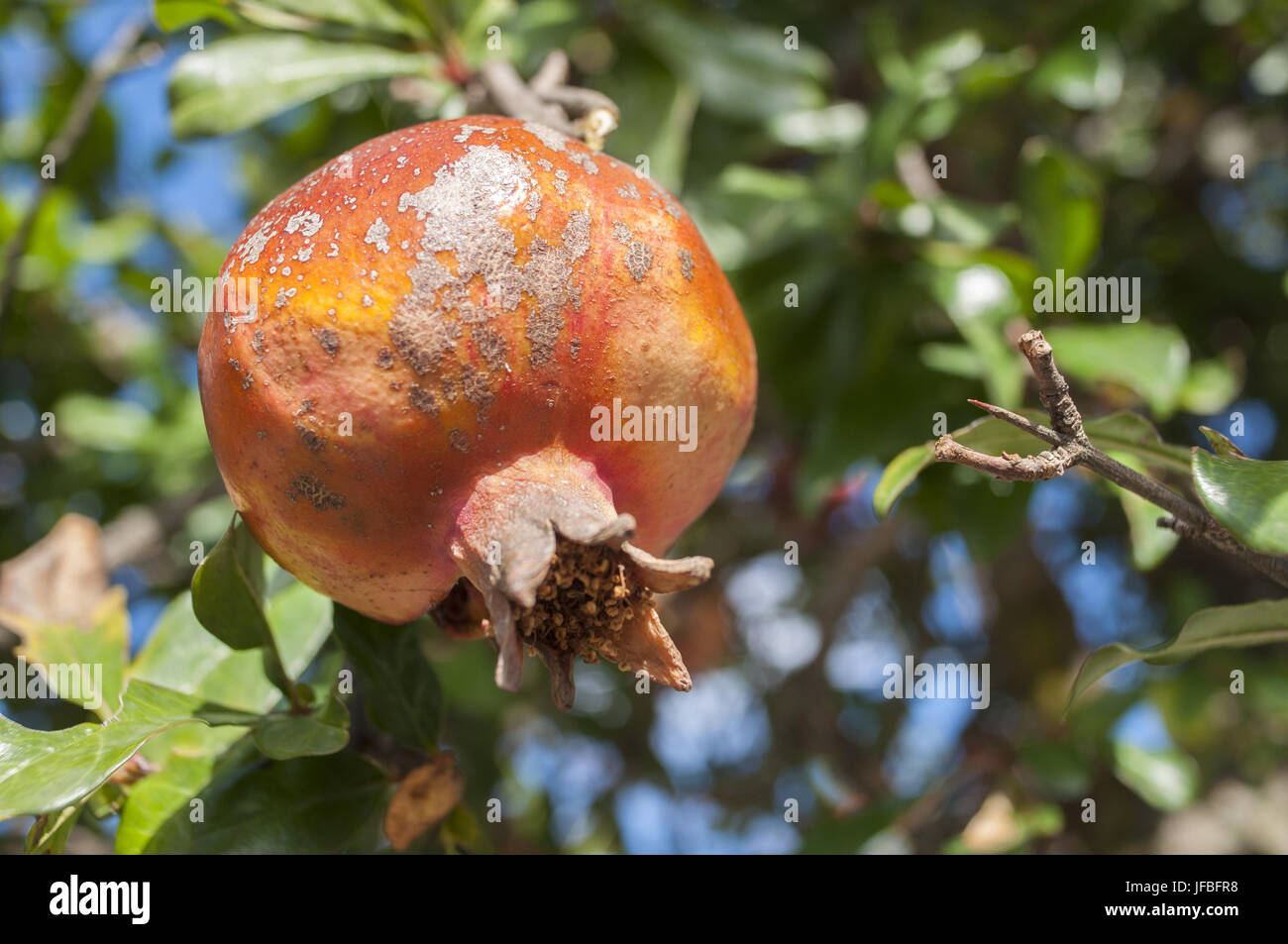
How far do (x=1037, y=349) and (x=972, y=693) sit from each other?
1.15 meters

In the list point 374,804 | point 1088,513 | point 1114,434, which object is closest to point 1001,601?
point 1088,513

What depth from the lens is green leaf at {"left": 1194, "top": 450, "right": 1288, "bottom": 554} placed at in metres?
0.62

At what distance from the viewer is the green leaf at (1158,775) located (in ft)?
4.70

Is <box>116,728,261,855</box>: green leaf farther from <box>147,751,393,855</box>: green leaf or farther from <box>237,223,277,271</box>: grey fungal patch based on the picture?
<box>237,223,277,271</box>: grey fungal patch

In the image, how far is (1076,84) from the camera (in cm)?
131

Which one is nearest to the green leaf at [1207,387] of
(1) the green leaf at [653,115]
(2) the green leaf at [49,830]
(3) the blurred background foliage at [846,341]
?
(3) the blurred background foliage at [846,341]

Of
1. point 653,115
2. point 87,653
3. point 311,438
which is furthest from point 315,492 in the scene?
point 653,115

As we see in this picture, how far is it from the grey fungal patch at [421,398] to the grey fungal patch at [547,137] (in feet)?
0.66

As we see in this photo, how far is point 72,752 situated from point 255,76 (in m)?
0.66

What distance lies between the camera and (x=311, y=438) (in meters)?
0.63

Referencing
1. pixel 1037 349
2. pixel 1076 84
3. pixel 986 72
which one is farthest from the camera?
pixel 1076 84

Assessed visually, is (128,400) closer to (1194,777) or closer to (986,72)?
(986,72)

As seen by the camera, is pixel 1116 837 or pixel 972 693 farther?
pixel 1116 837

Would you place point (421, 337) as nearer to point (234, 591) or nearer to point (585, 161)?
point (585, 161)
